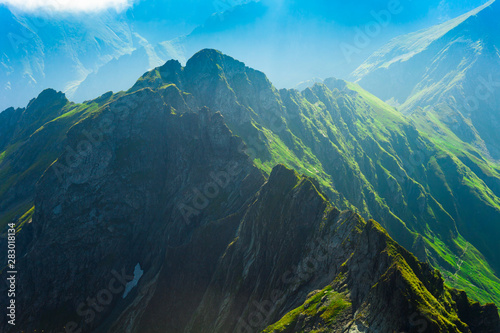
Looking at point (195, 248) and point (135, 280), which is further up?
point (135, 280)

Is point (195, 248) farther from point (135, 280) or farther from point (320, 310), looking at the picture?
point (320, 310)

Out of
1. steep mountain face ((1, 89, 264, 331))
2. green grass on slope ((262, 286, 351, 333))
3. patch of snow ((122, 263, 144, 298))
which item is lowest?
green grass on slope ((262, 286, 351, 333))

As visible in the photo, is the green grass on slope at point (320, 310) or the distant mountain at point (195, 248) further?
the distant mountain at point (195, 248)

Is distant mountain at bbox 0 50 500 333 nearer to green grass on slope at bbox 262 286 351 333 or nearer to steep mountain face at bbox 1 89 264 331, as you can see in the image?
green grass on slope at bbox 262 286 351 333

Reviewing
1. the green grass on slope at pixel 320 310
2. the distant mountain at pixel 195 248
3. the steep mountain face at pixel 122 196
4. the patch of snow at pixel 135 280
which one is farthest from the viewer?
the patch of snow at pixel 135 280

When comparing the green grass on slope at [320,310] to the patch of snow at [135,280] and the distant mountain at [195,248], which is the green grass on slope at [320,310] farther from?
the patch of snow at [135,280]

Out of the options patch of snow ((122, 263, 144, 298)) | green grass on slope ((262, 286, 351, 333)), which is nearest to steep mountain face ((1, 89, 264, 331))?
patch of snow ((122, 263, 144, 298))

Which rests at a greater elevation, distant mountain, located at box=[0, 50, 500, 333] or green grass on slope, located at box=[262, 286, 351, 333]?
distant mountain, located at box=[0, 50, 500, 333]

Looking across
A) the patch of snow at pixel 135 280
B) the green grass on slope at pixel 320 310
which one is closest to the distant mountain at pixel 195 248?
the green grass on slope at pixel 320 310

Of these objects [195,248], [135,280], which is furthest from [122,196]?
[195,248]

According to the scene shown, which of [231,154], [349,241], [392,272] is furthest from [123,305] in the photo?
[392,272]

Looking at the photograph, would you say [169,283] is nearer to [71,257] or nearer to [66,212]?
[71,257]
